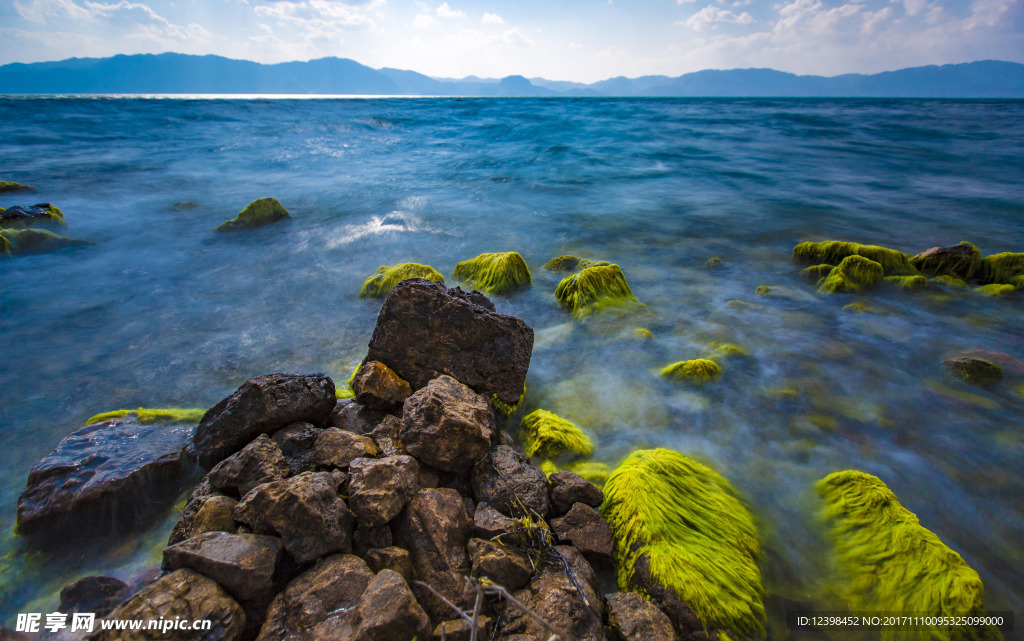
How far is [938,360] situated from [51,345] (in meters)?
10.0

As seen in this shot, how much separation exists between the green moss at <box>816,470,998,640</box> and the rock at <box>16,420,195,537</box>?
438 cm

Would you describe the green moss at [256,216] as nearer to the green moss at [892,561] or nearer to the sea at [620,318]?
the sea at [620,318]

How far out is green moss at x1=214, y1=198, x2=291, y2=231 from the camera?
890 centimetres

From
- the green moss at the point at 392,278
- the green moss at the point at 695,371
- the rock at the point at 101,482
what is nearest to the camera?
the rock at the point at 101,482

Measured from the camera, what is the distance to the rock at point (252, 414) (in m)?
2.76

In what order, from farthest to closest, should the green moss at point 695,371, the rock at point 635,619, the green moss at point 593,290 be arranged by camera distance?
the green moss at point 593,290 → the green moss at point 695,371 → the rock at point 635,619

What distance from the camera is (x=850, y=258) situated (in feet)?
20.3

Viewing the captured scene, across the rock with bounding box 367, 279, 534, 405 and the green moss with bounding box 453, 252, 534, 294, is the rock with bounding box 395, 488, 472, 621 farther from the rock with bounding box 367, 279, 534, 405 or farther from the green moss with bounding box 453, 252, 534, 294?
the green moss with bounding box 453, 252, 534, 294

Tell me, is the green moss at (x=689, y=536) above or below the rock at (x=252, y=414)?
below

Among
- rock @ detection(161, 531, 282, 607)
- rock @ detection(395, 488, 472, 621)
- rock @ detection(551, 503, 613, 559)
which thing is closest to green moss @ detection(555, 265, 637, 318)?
rock @ detection(551, 503, 613, 559)

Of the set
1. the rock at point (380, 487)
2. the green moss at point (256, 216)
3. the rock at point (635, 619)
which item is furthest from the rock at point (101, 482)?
the green moss at point (256, 216)

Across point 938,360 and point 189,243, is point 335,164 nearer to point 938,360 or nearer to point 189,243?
point 189,243

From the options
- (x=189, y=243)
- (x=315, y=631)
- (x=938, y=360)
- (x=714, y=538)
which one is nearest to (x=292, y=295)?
(x=189, y=243)

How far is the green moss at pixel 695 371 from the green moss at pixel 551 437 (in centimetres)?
133
